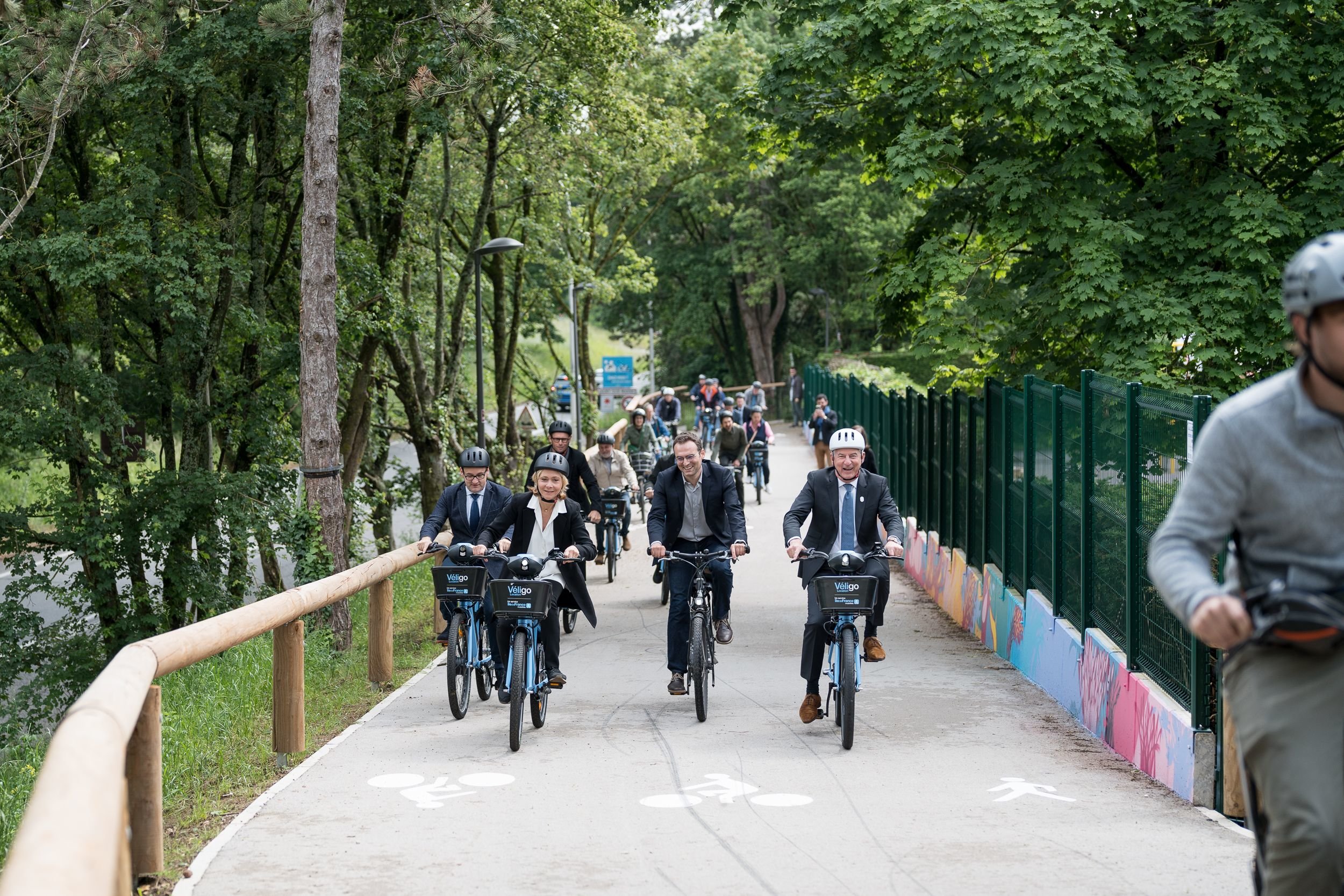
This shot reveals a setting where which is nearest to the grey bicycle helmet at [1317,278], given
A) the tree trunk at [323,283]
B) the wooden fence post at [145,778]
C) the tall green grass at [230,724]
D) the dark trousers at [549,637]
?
the wooden fence post at [145,778]

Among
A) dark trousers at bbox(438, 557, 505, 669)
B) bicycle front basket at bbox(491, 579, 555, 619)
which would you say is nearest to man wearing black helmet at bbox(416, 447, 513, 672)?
dark trousers at bbox(438, 557, 505, 669)

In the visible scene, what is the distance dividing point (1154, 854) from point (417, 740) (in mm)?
4743

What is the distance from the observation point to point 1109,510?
957 centimetres

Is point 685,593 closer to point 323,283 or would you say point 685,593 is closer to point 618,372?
point 323,283

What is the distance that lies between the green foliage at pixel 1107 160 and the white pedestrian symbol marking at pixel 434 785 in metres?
8.60

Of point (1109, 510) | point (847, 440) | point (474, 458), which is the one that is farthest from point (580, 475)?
point (1109, 510)

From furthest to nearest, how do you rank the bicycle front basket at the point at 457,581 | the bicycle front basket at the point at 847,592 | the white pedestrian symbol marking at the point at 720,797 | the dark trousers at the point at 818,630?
the bicycle front basket at the point at 457,581
the dark trousers at the point at 818,630
the bicycle front basket at the point at 847,592
the white pedestrian symbol marking at the point at 720,797

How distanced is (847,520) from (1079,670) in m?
1.97

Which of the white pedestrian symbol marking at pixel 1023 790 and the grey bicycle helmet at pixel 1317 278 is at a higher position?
the grey bicycle helmet at pixel 1317 278

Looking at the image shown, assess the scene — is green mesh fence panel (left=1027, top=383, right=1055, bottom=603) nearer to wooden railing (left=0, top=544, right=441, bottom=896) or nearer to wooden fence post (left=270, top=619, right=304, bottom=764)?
wooden railing (left=0, top=544, right=441, bottom=896)

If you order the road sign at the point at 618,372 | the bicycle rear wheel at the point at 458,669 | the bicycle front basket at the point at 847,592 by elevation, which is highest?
the road sign at the point at 618,372

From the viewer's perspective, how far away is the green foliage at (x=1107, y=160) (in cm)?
1464

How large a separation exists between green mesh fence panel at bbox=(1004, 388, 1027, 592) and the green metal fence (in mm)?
16

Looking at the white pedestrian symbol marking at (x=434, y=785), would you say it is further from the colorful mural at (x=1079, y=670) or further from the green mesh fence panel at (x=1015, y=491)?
the green mesh fence panel at (x=1015, y=491)
